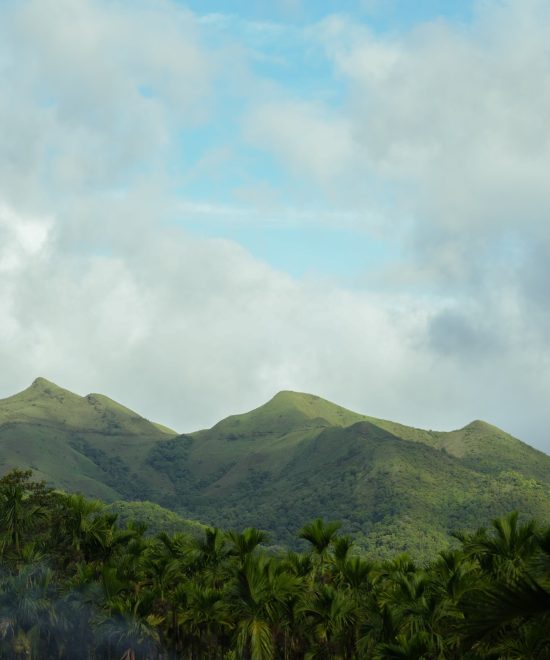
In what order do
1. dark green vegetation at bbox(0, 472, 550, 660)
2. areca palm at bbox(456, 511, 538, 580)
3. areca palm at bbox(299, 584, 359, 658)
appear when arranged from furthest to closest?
areca palm at bbox(299, 584, 359, 658) < dark green vegetation at bbox(0, 472, 550, 660) < areca palm at bbox(456, 511, 538, 580)

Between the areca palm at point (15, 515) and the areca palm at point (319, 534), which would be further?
the areca palm at point (15, 515)

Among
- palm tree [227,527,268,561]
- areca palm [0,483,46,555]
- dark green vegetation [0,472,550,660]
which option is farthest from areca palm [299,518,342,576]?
areca palm [0,483,46,555]

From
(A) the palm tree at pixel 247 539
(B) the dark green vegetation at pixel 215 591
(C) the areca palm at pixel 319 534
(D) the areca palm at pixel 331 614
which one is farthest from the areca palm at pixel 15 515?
(D) the areca palm at pixel 331 614

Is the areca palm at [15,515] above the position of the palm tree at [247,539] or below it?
below

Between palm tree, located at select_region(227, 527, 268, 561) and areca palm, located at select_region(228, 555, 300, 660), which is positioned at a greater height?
palm tree, located at select_region(227, 527, 268, 561)

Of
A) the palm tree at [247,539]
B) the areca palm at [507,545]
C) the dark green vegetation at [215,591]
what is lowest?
the dark green vegetation at [215,591]

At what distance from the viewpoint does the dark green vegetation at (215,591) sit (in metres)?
38.5

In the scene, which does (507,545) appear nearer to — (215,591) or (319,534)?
(319,534)

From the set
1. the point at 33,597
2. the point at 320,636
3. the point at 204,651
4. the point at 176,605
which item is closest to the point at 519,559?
the point at 320,636

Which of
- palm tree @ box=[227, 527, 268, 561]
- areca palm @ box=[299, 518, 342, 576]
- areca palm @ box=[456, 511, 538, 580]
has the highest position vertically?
areca palm @ box=[456, 511, 538, 580]

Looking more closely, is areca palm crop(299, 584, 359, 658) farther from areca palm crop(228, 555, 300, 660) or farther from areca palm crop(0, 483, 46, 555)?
areca palm crop(0, 483, 46, 555)

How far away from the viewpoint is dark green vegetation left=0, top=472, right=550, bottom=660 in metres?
38.5

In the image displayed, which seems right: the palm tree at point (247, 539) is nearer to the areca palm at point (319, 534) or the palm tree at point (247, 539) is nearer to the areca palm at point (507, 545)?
the areca palm at point (319, 534)

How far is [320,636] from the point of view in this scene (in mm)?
44531
